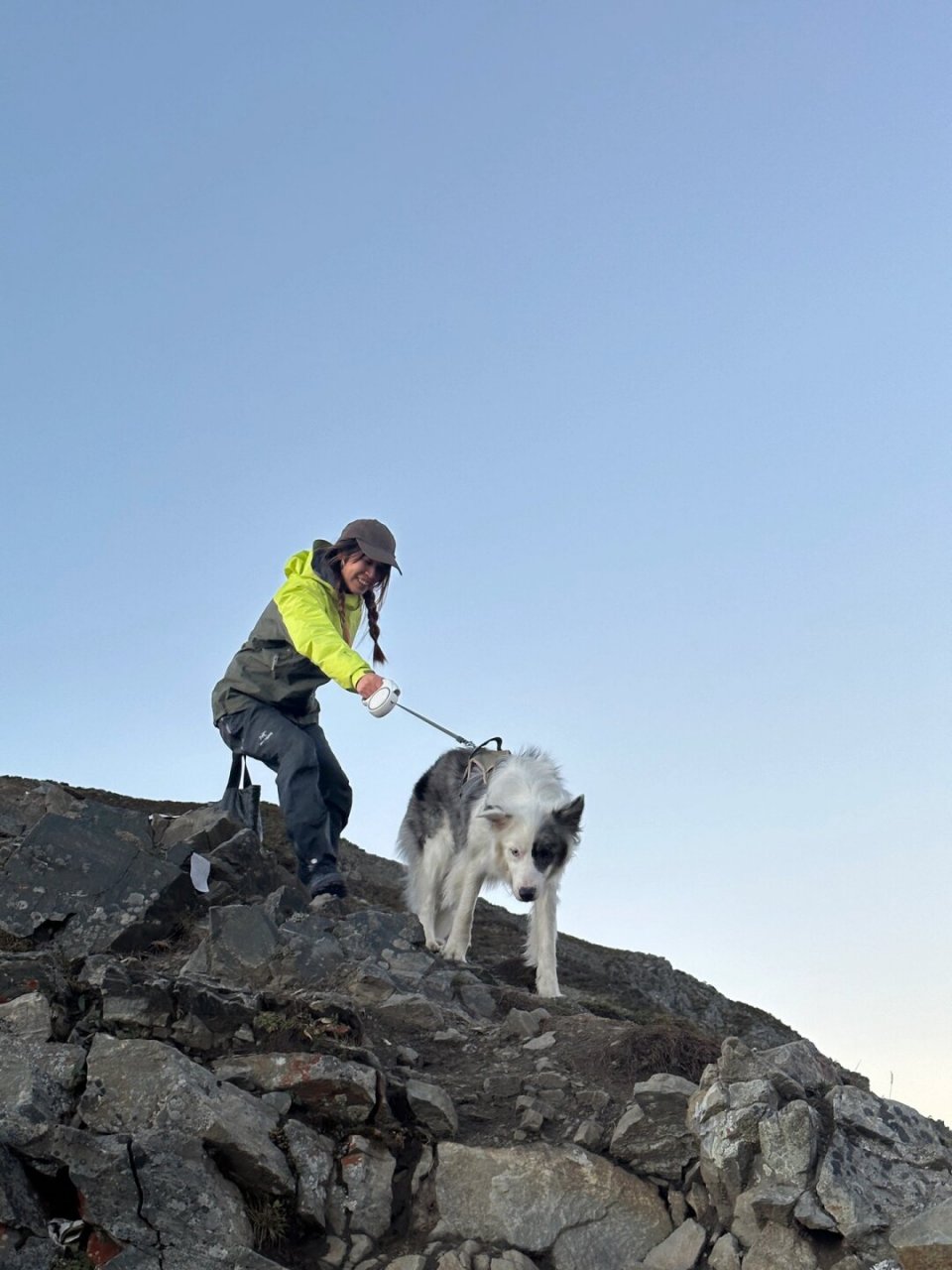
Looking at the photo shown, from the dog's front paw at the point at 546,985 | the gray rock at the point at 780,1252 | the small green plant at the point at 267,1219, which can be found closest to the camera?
the gray rock at the point at 780,1252

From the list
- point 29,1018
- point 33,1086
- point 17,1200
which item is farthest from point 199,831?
point 17,1200

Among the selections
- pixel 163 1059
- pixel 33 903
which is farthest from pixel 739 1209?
pixel 33 903

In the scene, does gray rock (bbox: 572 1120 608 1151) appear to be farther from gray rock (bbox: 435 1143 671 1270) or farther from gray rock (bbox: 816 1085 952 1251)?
gray rock (bbox: 816 1085 952 1251)

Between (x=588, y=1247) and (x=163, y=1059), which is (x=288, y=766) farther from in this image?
(x=588, y=1247)

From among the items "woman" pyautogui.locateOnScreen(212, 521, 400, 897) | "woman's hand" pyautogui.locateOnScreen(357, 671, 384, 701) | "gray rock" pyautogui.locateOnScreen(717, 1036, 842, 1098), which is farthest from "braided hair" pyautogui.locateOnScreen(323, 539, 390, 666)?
"gray rock" pyautogui.locateOnScreen(717, 1036, 842, 1098)

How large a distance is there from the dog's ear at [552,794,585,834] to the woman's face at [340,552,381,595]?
3.18m

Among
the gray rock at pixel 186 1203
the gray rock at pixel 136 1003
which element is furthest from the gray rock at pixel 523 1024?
the gray rock at pixel 186 1203

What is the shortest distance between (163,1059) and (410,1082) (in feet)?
5.60

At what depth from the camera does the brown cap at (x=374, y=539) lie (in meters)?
13.3

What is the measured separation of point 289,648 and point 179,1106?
6745mm

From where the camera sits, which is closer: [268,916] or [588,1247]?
[588,1247]

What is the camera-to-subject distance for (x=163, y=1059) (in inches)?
312

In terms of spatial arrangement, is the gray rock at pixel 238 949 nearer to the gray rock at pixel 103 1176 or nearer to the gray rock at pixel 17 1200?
the gray rock at pixel 103 1176

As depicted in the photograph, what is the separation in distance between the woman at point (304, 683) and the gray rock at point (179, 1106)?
5.21m
